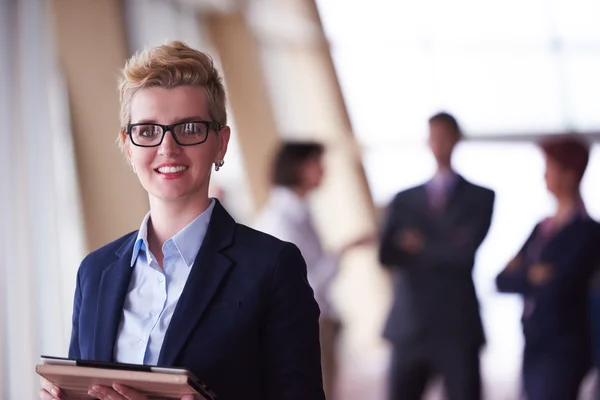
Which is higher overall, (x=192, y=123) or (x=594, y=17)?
(x=594, y=17)

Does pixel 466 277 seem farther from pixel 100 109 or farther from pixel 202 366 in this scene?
pixel 202 366

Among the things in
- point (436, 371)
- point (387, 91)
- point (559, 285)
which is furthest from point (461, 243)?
point (387, 91)

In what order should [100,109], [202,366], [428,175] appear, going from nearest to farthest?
[202,366], [428,175], [100,109]

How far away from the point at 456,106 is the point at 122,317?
2972 millimetres

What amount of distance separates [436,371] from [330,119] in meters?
1.38

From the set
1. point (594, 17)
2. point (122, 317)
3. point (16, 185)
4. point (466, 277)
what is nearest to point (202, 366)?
point (122, 317)

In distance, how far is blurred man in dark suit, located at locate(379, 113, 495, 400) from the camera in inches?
156

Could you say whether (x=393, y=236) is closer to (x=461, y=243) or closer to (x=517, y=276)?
(x=461, y=243)

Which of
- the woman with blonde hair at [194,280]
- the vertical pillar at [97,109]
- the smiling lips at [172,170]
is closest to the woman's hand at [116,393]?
the woman with blonde hair at [194,280]

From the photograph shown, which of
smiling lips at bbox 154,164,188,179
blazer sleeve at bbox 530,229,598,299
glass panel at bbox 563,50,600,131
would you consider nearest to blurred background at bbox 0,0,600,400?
glass panel at bbox 563,50,600,131

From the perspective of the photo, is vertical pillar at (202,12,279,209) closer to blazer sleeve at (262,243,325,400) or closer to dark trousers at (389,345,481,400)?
dark trousers at (389,345,481,400)

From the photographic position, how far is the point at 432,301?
Answer: 4.00m

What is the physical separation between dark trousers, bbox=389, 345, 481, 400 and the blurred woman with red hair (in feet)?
0.83

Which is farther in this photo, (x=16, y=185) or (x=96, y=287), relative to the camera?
(x=16, y=185)
